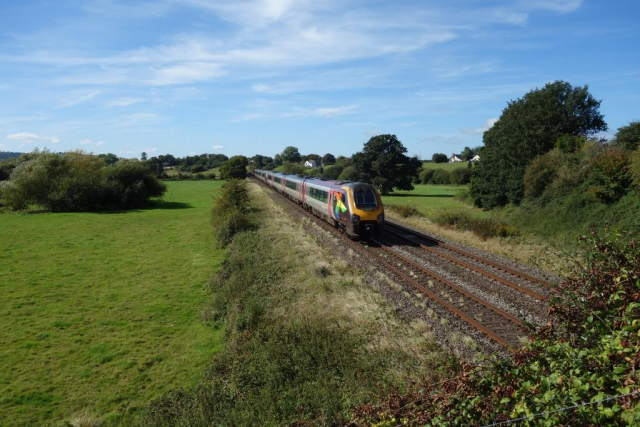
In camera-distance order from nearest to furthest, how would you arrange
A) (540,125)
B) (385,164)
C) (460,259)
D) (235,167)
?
(460,259) < (540,125) < (385,164) < (235,167)

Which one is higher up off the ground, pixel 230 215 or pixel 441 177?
pixel 441 177

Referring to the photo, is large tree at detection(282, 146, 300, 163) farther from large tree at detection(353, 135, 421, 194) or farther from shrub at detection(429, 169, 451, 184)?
large tree at detection(353, 135, 421, 194)

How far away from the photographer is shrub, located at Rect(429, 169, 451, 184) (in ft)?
277

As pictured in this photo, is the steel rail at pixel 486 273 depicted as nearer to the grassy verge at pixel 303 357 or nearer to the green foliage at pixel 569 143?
the grassy verge at pixel 303 357

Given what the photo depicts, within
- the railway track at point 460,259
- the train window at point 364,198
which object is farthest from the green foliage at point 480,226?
the train window at point 364,198

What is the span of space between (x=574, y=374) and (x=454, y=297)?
7.88m

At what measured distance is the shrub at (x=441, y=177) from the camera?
84312 millimetres

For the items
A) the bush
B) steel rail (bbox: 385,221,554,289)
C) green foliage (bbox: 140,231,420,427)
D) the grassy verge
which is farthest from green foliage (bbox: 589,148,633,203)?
the bush

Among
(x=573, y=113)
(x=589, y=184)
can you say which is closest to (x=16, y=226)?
(x=589, y=184)

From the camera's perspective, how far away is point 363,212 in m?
19.0

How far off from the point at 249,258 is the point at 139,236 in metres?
14.3

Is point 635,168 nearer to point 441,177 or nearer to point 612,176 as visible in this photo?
point 612,176

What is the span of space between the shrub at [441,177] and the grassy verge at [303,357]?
7457 centimetres

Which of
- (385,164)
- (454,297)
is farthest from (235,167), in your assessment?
(454,297)
